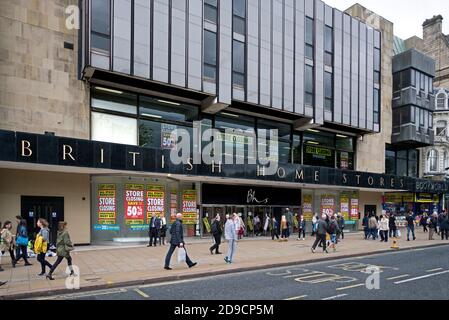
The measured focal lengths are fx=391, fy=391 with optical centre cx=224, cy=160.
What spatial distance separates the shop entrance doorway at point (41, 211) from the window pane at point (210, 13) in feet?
41.7

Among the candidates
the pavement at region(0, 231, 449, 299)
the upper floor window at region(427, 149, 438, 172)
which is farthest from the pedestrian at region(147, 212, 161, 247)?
the upper floor window at region(427, 149, 438, 172)

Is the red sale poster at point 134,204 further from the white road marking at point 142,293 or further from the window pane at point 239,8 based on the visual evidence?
the window pane at point 239,8

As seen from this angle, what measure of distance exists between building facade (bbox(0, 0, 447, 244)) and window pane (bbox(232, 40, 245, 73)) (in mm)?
111

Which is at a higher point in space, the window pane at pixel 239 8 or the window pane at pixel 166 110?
the window pane at pixel 239 8

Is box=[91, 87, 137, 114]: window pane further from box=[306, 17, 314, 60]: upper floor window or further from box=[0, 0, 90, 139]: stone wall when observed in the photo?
box=[306, 17, 314, 60]: upper floor window

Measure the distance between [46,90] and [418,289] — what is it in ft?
54.6

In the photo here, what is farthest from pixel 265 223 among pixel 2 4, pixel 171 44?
pixel 2 4

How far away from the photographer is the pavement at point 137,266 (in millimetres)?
9969

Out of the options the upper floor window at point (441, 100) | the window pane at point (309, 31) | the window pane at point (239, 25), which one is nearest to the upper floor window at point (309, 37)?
the window pane at point (309, 31)

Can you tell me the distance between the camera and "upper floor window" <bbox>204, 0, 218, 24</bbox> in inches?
882

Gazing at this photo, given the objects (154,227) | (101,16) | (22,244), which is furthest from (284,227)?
(101,16)

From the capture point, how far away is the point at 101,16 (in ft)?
60.4

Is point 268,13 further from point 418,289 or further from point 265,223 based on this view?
point 418,289

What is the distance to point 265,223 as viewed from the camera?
2609 centimetres
